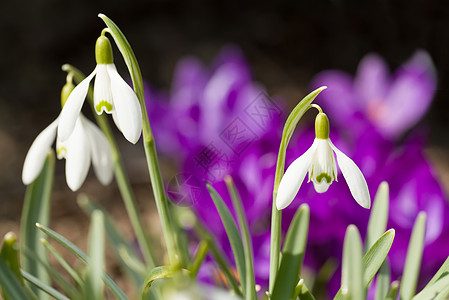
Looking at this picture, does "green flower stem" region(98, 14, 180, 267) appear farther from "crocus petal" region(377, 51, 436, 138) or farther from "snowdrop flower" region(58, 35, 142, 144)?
"crocus petal" region(377, 51, 436, 138)

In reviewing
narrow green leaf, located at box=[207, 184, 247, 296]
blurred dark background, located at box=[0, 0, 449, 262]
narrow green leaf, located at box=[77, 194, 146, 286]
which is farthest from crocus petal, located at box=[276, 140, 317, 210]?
blurred dark background, located at box=[0, 0, 449, 262]

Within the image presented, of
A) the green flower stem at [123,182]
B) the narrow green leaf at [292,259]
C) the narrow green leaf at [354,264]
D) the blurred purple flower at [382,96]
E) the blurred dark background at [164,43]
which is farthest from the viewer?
the blurred dark background at [164,43]

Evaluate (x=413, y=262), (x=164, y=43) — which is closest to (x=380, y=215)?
(x=413, y=262)

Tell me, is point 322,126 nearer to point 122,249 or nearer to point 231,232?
point 231,232

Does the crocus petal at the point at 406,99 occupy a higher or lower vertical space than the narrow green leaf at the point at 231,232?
higher

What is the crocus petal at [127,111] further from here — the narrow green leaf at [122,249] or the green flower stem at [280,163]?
the narrow green leaf at [122,249]

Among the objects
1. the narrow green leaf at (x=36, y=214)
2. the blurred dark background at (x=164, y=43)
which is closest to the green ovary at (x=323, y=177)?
the narrow green leaf at (x=36, y=214)

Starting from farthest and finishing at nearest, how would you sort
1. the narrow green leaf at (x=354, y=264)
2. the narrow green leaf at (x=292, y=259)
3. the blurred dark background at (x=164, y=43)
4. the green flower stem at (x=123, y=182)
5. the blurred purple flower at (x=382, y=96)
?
1. the blurred dark background at (x=164, y=43)
2. the blurred purple flower at (x=382, y=96)
3. the green flower stem at (x=123, y=182)
4. the narrow green leaf at (x=292, y=259)
5. the narrow green leaf at (x=354, y=264)
